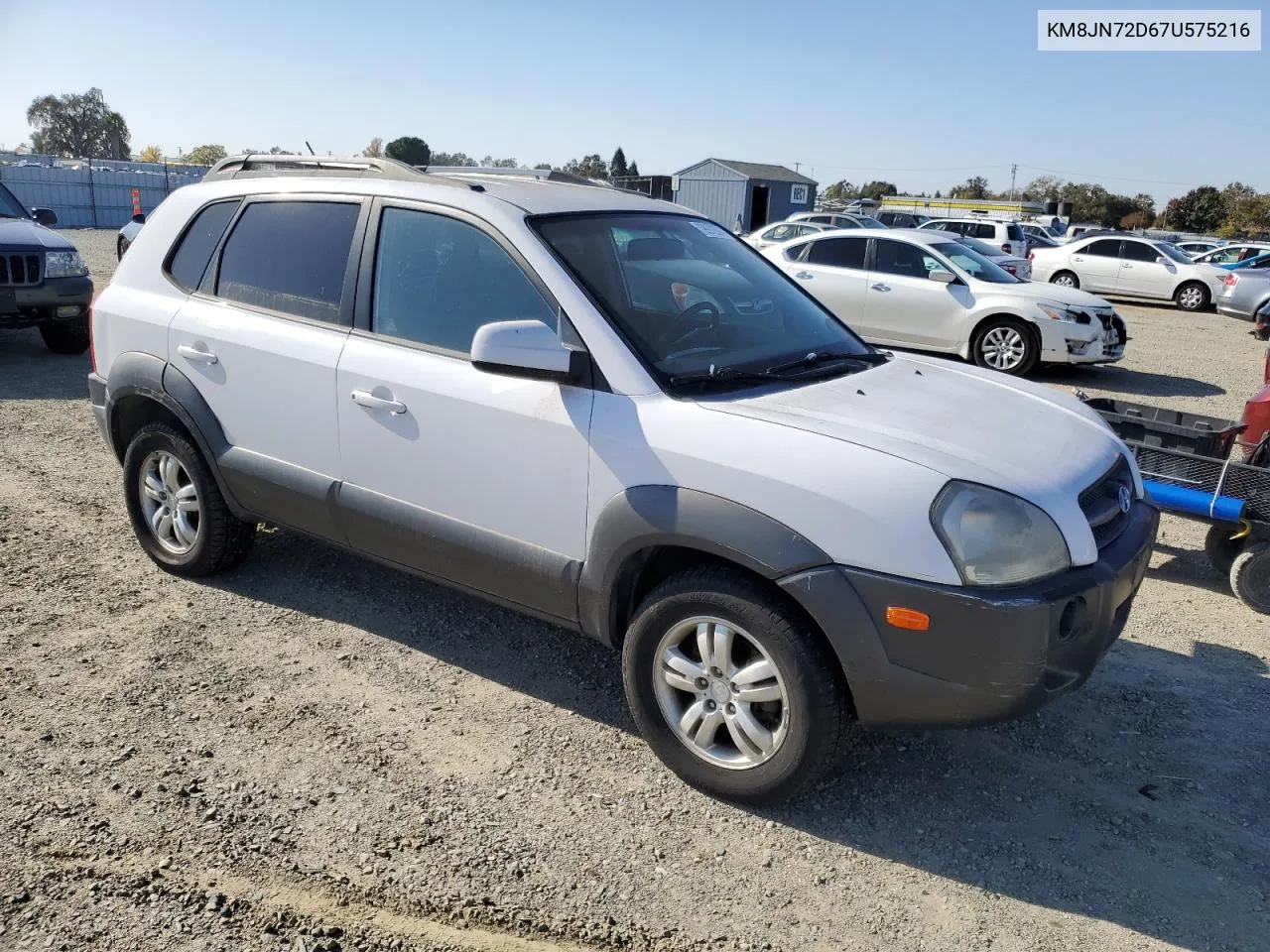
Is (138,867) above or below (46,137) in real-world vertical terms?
below

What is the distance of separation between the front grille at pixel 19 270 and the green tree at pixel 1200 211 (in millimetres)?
65928

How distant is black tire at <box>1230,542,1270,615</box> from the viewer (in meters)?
4.72

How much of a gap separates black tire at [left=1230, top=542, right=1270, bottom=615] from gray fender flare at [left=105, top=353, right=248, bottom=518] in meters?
4.74

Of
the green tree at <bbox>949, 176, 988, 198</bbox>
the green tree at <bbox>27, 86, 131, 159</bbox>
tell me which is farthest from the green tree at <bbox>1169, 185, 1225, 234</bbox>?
the green tree at <bbox>27, 86, 131, 159</bbox>

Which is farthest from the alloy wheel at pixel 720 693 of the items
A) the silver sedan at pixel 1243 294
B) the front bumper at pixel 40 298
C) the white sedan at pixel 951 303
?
the silver sedan at pixel 1243 294

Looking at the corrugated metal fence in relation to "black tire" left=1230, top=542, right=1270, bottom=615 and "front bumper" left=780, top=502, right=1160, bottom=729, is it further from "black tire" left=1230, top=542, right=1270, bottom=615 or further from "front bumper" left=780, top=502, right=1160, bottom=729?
"front bumper" left=780, top=502, right=1160, bottom=729

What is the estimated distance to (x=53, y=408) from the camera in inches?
313

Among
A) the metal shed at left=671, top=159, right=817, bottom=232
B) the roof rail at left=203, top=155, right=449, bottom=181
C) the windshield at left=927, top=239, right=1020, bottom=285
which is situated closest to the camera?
the roof rail at left=203, top=155, right=449, bottom=181

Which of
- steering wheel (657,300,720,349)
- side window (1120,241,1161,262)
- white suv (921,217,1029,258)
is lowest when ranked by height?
steering wheel (657,300,720,349)

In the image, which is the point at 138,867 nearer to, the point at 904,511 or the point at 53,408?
the point at 904,511

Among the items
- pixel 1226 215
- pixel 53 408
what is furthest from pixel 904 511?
pixel 1226 215

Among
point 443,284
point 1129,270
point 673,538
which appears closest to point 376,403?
point 443,284

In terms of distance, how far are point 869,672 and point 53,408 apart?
758 centimetres

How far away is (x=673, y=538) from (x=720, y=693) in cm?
52
